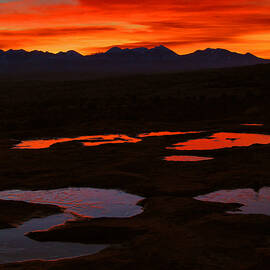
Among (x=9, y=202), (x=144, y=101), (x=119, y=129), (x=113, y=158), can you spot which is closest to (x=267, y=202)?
(x=9, y=202)

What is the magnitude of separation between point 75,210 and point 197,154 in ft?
26.9

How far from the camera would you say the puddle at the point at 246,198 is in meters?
10.4

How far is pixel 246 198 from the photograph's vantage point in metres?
11.5

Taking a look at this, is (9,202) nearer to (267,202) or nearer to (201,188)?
(201,188)

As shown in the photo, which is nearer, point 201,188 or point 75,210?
point 75,210

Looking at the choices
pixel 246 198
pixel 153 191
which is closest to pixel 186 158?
pixel 153 191

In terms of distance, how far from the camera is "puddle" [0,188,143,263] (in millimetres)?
8172

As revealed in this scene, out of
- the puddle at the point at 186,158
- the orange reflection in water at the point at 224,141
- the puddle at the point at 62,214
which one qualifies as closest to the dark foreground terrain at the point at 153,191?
the puddle at the point at 62,214

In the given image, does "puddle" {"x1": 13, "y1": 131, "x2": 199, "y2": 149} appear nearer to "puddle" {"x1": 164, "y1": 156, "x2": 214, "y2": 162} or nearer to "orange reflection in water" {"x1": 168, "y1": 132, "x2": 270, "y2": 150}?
"orange reflection in water" {"x1": 168, "y1": 132, "x2": 270, "y2": 150}

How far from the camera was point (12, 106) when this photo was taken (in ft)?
154

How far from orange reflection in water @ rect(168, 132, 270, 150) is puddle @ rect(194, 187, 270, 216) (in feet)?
24.6

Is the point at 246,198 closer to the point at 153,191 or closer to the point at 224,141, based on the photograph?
the point at 153,191

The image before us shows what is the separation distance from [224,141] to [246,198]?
1032cm

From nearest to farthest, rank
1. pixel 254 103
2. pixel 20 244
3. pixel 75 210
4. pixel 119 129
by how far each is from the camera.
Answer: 1. pixel 20 244
2. pixel 75 210
3. pixel 119 129
4. pixel 254 103
